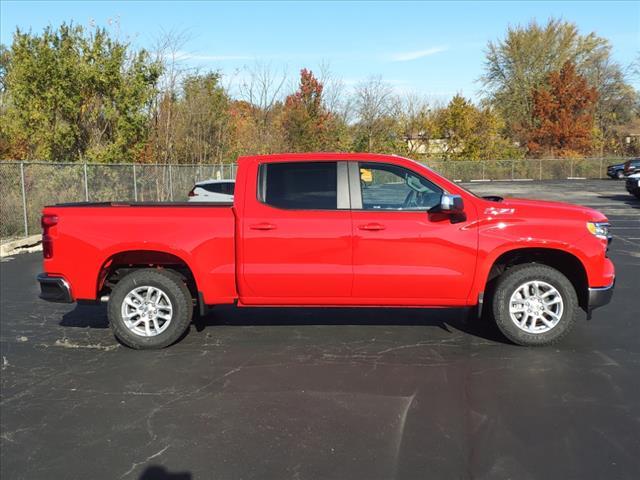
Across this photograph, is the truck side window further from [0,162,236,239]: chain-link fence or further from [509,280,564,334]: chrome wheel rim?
[0,162,236,239]: chain-link fence

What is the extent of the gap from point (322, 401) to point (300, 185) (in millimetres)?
2204

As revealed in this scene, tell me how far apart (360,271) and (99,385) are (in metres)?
2.49

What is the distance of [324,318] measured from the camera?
6707 millimetres

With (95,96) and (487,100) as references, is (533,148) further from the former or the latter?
(95,96)

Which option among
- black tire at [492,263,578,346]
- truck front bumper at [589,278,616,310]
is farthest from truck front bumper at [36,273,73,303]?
truck front bumper at [589,278,616,310]

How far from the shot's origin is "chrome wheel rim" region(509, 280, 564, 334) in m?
5.52

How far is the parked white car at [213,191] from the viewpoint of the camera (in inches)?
551

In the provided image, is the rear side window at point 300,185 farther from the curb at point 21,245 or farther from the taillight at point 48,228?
the curb at point 21,245

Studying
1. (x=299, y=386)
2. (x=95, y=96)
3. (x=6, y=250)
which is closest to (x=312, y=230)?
(x=299, y=386)

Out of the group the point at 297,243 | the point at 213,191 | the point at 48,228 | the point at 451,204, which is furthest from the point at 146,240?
the point at 213,191

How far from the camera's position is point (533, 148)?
5300cm

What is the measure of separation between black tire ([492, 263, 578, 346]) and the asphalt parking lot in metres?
0.16

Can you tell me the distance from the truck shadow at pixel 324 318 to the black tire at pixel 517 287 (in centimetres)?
48

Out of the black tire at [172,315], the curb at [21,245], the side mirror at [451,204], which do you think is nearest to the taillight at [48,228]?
A: the black tire at [172,315]
